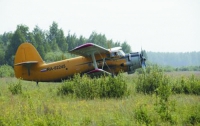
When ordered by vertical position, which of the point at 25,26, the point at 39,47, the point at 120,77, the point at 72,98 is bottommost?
the point at 72,98

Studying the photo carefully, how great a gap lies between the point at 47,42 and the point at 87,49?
6813 centimetres

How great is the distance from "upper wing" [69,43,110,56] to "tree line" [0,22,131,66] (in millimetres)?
22698

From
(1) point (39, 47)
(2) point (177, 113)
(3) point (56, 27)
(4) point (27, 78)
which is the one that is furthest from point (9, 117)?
A: (3) point (56, 27)

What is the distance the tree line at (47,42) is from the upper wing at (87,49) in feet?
74.5

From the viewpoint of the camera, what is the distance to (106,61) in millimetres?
16328

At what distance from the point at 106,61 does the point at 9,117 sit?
10149 mm

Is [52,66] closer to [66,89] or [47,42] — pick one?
[66,89]

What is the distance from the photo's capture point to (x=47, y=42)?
267 feet

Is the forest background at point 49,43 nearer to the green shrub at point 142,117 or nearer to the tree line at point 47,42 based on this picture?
the tree line at point 47,42

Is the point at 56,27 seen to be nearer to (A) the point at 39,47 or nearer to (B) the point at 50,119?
(A) the point at 39,47

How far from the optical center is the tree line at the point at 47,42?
203ft

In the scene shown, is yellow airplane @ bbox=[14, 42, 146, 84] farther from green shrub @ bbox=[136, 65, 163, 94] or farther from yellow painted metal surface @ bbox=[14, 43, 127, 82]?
green shrub @ bbox=[136, 65, 163, 94]

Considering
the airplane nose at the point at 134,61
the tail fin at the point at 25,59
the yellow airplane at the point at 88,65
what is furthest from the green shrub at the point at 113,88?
the tail fin at the point at 25,59

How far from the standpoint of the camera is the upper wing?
47.3 feet
